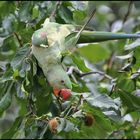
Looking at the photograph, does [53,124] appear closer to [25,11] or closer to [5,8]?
[25,11]

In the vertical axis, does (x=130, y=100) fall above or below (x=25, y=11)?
below

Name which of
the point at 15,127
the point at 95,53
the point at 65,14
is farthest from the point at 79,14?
the point at 95,53

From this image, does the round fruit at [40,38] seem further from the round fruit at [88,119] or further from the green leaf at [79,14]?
the green leaf at [79,14]

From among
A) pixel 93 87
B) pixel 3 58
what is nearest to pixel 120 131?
pixel 93 87

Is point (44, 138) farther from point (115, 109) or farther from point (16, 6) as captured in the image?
point (16, 6)

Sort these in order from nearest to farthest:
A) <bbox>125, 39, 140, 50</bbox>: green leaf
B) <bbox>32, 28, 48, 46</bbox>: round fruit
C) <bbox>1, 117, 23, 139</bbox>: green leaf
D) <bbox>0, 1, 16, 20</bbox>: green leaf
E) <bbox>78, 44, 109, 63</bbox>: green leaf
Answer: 1. <bbox>32, 28, 48, 46</bbox>: round fruit
2. <bbox>125, 39, 140, 50</bbox>: green leaf
3. <bbox>1, 117, 23, 139</bbox>: green leaf
4. <bbox>0, 1, 16, 20</bbox>: green leaf
5. <bbox>78, 44, 109, 63</bbox>: green leaf

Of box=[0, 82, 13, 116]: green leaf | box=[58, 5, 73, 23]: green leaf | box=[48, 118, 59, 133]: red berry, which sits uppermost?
box=[58, 5, 73, 23]: green leaf

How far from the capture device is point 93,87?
5.52 ft

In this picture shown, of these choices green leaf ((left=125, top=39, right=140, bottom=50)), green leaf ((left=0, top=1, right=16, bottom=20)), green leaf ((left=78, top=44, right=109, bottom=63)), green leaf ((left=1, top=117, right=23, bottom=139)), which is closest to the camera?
green leaf ((left=125, top=39, right=140, bottom=50))

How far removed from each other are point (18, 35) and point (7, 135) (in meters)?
0.28

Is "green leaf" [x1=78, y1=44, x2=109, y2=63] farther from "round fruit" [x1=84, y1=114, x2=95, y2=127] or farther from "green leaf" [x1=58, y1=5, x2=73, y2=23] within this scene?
"round fruit" [x1=84, y1=114, x2=95, y2=127]

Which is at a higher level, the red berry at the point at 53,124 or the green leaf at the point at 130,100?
the red berry at the point at 53,124

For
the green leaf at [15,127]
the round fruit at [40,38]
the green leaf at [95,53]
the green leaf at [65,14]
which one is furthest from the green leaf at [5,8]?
Answer: the green leaf at [95,53]

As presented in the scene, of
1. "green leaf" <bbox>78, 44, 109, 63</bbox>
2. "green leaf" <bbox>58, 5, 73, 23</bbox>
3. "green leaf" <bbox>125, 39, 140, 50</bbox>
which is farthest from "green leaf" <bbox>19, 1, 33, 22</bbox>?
"green leaf" <bbox>78, 44, 109, 63</bbox>
